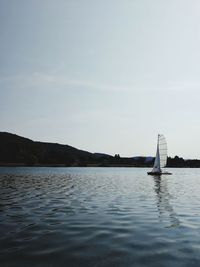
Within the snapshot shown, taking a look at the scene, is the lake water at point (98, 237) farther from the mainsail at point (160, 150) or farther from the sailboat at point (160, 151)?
the mainsail at point (160, 150)

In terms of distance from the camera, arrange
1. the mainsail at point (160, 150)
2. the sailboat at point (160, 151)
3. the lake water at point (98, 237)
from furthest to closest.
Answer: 1. the mainsail at point (160, 150)
2. the sailboat at point (160, 151)
3. the lake water at point (98, 237)

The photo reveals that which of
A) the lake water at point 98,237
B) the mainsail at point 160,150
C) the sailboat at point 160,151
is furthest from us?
the mainsail at point 160,150

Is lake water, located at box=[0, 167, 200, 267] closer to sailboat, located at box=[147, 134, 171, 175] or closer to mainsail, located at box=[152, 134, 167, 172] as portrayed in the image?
sailboat, located at box=[147, 134, 171, 175]

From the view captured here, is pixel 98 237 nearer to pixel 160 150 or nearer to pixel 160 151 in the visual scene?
pixel 160 150

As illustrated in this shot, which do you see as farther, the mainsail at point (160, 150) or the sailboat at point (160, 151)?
the mainsail at point (160, 150)

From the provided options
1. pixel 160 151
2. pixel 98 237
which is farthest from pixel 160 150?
pixel 98 237

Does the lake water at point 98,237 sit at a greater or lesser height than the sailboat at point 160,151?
lesser

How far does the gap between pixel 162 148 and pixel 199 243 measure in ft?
340

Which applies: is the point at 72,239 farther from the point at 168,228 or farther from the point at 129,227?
the point at 168,228

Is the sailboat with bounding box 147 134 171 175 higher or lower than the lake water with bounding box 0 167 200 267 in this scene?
higher

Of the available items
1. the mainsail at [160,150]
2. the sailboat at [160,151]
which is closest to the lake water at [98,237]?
the sailboat at [160,151]

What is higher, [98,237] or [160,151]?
[160,151]

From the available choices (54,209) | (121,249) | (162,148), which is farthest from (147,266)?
(162,148)

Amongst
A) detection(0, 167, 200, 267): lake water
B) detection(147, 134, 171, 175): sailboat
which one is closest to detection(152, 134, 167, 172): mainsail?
detection(147, 134, 171, 175): sailboat
